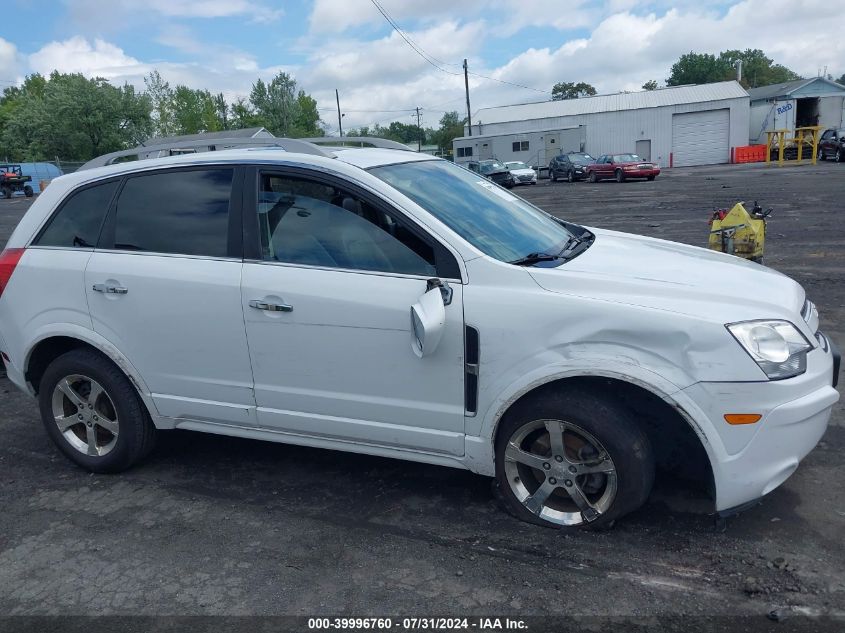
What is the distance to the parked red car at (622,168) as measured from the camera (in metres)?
34.1

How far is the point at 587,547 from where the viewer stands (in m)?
3.28

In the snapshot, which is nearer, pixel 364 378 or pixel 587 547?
pixel 587 547

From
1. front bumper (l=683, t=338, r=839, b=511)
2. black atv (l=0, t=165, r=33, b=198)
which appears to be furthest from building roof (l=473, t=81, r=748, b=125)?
front bumper (l=683, t=338, r=839, b=511)

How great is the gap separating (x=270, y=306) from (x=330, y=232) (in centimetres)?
48

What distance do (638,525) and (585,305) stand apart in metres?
1.14

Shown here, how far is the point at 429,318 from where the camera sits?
10.6 ft

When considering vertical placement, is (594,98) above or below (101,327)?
above

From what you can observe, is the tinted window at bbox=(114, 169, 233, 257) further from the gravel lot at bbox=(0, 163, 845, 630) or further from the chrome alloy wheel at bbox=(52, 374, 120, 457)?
the gravel lot at bbox=(0, 163, 845, 630)

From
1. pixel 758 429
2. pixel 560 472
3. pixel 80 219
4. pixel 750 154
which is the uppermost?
pixel 80 219

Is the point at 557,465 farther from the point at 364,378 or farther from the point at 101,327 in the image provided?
the point at 101,327

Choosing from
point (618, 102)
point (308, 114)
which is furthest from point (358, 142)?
point (308, 114)

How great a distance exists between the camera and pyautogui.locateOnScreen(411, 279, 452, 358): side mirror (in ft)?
10.6

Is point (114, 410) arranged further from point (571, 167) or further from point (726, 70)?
point (726, 70)

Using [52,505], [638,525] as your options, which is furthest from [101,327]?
[638,525]
